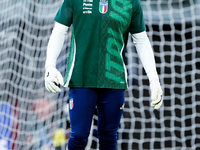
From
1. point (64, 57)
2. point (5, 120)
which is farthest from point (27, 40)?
point (5, 120)

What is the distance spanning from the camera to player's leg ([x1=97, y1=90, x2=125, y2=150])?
142 cm

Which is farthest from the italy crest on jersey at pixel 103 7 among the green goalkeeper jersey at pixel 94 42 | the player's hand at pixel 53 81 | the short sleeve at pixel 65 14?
the player's hand at pixel 53 81

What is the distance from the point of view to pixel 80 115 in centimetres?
136

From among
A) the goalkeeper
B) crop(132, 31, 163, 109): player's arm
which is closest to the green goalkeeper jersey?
the goalkeeper

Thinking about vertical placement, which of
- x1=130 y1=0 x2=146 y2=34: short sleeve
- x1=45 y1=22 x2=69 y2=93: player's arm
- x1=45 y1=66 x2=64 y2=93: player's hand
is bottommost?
x1=45 y1=66 x2=64 y2=93: player's hand

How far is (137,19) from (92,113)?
53 cm

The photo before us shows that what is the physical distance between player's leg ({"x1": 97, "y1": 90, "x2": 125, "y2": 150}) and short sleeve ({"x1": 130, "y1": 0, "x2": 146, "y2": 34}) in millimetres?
344

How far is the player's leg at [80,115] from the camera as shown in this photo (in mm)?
1348

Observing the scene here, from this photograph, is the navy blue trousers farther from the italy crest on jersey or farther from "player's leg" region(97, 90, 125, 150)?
the italy crest on jersey

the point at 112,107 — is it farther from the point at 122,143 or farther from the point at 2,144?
the point at 122,143

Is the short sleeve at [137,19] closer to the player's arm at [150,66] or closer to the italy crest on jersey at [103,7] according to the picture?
the player's arm at [150,66]

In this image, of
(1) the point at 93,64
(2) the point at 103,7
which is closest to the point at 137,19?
(2) the point at 103,7

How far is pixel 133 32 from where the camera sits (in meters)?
1.56

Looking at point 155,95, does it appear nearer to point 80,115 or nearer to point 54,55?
point 80,115
